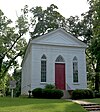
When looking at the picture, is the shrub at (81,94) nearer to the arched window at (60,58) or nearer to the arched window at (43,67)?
the arched window at (43,67)

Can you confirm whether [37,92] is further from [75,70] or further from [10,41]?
[10,41]

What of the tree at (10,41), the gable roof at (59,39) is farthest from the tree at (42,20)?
the gable roof at (59,39)

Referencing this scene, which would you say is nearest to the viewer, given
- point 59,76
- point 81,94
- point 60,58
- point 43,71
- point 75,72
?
point 81,94

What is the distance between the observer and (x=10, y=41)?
1480 inches

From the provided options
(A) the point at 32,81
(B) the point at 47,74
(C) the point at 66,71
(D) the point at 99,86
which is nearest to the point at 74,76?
(C) the point at 66,71

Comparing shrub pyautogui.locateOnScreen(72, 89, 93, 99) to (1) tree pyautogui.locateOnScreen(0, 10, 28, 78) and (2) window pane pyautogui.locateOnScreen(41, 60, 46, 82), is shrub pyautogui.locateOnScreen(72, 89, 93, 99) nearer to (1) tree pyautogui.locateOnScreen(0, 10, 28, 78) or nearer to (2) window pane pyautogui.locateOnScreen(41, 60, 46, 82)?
(2) window pane pyautogui.locateOnScreen(41, 60, 46, 82)

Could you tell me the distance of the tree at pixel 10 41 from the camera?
120 ft

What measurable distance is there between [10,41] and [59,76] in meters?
15.1

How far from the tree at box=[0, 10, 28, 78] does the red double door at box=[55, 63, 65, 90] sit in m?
12.9

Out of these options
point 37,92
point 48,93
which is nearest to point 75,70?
point 48,93

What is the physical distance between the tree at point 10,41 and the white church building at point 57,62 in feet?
38.1

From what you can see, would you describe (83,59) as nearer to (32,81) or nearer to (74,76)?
(74,76)

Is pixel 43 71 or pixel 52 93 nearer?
pixel 52 93

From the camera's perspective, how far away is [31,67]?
80.1ft
